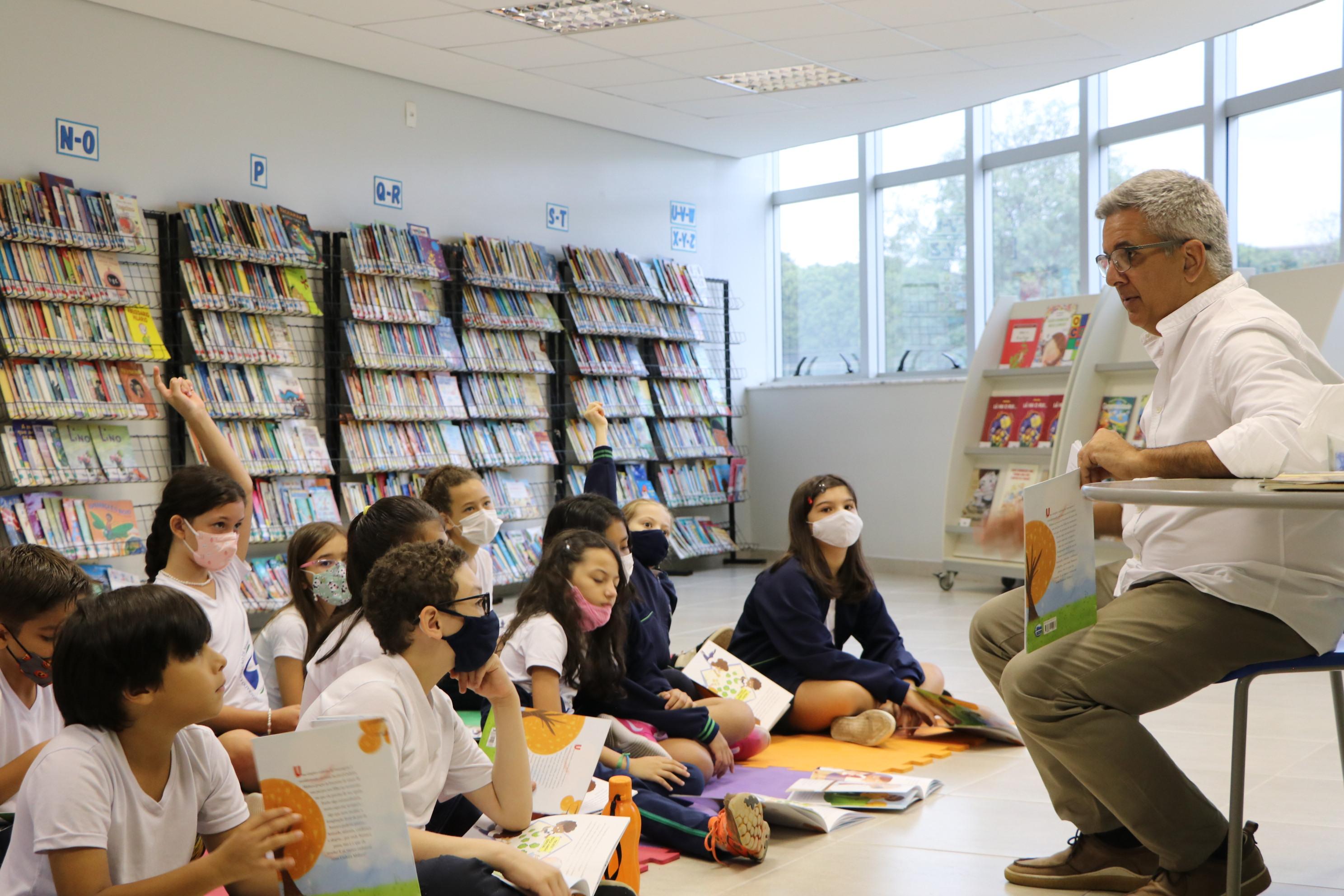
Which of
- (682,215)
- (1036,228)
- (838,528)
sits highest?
(682,215)

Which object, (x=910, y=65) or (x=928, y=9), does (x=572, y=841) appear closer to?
(x=928, y=9)

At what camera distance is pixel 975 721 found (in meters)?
4.19

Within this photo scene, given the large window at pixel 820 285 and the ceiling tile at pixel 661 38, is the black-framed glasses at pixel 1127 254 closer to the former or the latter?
the ceiling tile at pixel 661 38

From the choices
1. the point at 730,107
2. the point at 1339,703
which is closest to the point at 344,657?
the point at 1339,703

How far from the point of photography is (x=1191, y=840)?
236 cm

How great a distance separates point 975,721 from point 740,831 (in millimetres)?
1542

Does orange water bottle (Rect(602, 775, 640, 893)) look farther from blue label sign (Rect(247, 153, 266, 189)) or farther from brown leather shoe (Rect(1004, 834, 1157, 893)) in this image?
blue label sign (Rect(247, 153, 266, 189))

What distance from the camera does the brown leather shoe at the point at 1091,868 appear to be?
104 inches

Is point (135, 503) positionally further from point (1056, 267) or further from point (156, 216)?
point (1056, 267)

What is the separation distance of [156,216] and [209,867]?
5171 mm

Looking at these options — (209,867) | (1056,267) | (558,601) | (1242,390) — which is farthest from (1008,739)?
(1056,267)

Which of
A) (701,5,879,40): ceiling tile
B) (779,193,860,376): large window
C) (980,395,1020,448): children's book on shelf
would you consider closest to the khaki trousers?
(701,5,879,40): ceiling tile

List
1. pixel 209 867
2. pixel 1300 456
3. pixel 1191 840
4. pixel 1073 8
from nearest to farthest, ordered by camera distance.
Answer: pixel 209 867, pixel 1300 456, pixel 1191 840, pixel 1073 8

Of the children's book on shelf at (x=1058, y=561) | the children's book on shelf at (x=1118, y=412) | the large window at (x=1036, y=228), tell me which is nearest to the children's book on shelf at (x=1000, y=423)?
the children's book on shelf at (x=1118, y=412)
